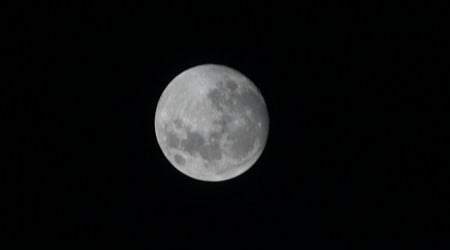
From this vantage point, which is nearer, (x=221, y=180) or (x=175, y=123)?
(x=175, y=123)

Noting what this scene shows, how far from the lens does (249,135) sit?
584 cm

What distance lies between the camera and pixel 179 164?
6.06 m

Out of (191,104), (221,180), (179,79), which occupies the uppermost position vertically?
(179,79)

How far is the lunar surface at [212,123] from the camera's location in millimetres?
5703

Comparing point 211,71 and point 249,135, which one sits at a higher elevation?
point 211,71

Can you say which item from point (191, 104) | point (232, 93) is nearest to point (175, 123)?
point (191, 104)

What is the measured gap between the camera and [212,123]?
5.67 m

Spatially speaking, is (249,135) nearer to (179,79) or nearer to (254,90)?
(254,90)

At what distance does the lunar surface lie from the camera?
225 inches

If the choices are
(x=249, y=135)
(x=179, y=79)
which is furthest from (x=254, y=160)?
(x=179, y=79)

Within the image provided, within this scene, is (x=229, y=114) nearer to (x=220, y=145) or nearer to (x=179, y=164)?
(x=220, y=145)

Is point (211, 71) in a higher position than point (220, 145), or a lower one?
higher

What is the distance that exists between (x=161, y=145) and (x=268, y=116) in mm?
1358

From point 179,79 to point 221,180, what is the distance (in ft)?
4.36
